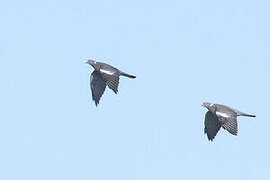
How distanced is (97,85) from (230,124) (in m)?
14.1

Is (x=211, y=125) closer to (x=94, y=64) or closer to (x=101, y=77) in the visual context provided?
(x=101, y=77)

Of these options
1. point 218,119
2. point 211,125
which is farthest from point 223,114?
point 211,125

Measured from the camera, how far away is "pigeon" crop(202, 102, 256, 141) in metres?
79.5

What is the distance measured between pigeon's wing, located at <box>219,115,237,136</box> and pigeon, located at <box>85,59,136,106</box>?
10.3m

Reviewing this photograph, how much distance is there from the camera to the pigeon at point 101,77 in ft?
267

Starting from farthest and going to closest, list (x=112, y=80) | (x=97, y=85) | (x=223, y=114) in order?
(x=97, y=85) < (x=223, y=114) < (x=112, y=80)

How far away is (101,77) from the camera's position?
272 ft

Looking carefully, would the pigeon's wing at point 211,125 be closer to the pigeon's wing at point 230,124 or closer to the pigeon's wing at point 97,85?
the pigeon's wing at point 230,124

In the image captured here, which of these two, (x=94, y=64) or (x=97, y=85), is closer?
(x=97, y=85)

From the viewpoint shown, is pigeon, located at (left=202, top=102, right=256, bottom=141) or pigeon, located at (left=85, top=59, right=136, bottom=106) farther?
pigeon, located at (left=85, top=59, right=136, bottom=106)

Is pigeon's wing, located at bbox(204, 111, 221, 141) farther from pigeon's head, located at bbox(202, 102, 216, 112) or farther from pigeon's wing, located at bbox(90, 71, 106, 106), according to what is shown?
pigeon's wing, located at bbox(90, 71, 106, 106)

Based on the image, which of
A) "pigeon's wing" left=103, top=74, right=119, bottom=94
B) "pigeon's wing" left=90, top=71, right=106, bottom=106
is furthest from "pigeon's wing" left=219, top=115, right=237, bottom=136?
"pigeon's wing" left=90, top=71, right=106, bottom=106

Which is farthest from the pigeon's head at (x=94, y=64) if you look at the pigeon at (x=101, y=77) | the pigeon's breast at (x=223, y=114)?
the pigeon's breast at (x=223, y=114)

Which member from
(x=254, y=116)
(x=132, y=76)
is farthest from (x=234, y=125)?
(x=132, y=76)
